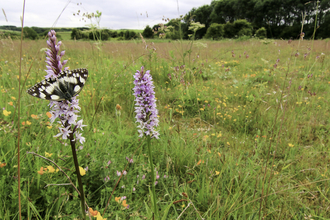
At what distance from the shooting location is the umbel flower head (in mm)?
1188

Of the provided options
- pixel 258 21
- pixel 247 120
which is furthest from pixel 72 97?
pixel 258 21

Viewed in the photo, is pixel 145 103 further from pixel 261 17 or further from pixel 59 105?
pixel 261 17

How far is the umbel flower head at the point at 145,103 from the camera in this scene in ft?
3.90

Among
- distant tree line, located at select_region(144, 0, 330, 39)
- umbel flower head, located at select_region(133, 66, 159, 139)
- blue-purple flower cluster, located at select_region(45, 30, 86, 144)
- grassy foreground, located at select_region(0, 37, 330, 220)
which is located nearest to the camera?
blue-purple flower cluster, located at select_region(45, 30, 86, 144)

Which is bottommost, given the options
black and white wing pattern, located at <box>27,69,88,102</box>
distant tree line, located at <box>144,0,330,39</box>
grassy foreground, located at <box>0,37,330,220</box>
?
grassy foreground, located at <box>0,37,330,220</box>

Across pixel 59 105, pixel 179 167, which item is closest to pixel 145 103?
pixel 59 105

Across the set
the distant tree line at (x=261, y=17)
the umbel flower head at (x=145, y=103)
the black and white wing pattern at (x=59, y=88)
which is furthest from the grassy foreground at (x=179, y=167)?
the distant tree line at (x=261, y=17)

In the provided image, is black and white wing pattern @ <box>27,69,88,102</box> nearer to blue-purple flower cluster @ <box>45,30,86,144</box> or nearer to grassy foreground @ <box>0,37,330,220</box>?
blue-purple flower cluster @ <box>45,30,86,144</box>

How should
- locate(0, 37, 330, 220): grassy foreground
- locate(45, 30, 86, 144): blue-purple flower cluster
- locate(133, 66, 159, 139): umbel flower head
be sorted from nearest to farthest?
locate(45, 30, 86, 144): blue-purple flower cluster → locate(133, 66, 159, 139): umbel flower head → locate(0, 37, 330, 220): grassy foreground

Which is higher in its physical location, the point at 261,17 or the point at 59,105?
the point at 261,17

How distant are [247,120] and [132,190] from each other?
245cm

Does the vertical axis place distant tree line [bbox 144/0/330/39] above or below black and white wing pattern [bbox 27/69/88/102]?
above

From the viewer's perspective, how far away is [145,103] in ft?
4.03

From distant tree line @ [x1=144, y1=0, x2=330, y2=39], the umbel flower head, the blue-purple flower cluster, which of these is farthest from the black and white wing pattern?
distant tree line @ [x1=144, y1=0, x2=330, y2=39]
